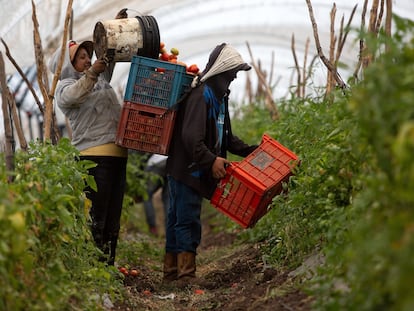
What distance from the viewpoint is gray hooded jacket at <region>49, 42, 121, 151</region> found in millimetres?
5520

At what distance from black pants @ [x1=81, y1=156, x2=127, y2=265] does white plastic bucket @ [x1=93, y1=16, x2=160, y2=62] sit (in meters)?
0.74

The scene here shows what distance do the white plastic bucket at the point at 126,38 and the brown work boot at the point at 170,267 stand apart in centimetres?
148

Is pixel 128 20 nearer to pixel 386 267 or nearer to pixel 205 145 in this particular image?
pixel 205 145

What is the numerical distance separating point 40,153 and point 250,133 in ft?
16.4

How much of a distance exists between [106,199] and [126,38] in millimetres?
1128

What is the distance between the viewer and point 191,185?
5.52 m

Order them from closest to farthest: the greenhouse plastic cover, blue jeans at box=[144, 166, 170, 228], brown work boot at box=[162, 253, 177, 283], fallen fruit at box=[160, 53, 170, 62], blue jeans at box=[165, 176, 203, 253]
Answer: blue jeans at box=[165, 176, 203, 253]
fallen fruit at box=[160, 53, 170, 62]
brown work boot at box=[162, 253, 177, 283]
the greenhouse plastic cover
blue jeans at box=[144, 166, 170, 228]

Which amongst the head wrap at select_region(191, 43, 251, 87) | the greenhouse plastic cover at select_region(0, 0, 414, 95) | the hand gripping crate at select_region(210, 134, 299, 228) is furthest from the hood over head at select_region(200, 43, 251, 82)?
the greenhouse plastic cover at select_region(0, 0, 414, 95)

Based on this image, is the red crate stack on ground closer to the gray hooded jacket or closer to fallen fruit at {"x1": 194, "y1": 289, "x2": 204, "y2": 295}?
the gray hooded jacket

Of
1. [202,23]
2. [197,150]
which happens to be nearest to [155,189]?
[202,23]

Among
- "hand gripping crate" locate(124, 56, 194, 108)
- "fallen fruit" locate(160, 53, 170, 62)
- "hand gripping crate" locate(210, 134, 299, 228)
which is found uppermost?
"fallen fruit" locate(160, 53, 170, 62)

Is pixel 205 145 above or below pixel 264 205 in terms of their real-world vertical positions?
above

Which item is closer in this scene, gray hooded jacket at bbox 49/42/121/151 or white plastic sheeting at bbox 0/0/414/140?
gray hooded jacket at bbox 49/42/121/151

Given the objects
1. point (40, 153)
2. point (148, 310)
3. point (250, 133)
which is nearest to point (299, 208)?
A: point (148, 310)
